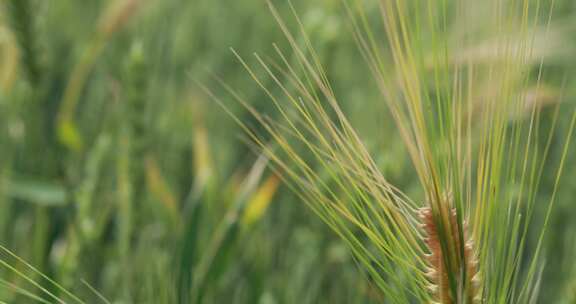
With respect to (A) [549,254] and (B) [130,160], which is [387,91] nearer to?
(B) [130,160]

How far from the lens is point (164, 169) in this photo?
1.22 m

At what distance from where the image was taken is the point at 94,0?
1639mm

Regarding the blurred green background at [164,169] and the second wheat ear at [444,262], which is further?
the blurred green background at [164,169]

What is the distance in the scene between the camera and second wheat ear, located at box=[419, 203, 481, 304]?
0.54m

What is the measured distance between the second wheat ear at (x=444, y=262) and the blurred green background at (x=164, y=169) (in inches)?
6.4

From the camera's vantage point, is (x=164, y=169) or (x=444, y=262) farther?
(x=164, y=169)

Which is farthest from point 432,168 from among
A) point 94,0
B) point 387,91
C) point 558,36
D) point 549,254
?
point 94,0

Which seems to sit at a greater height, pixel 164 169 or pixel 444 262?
pixel 444 262

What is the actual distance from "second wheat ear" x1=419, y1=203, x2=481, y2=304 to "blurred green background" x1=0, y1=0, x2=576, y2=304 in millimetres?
163

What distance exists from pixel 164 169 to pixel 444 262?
2.43 feet

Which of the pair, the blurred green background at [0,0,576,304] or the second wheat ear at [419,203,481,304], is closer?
the second wheat ear at [419,203,481,304]

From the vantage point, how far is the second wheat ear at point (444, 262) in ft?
1.78

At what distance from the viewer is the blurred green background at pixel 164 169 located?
0.92 m

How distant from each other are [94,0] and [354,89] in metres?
0.59
